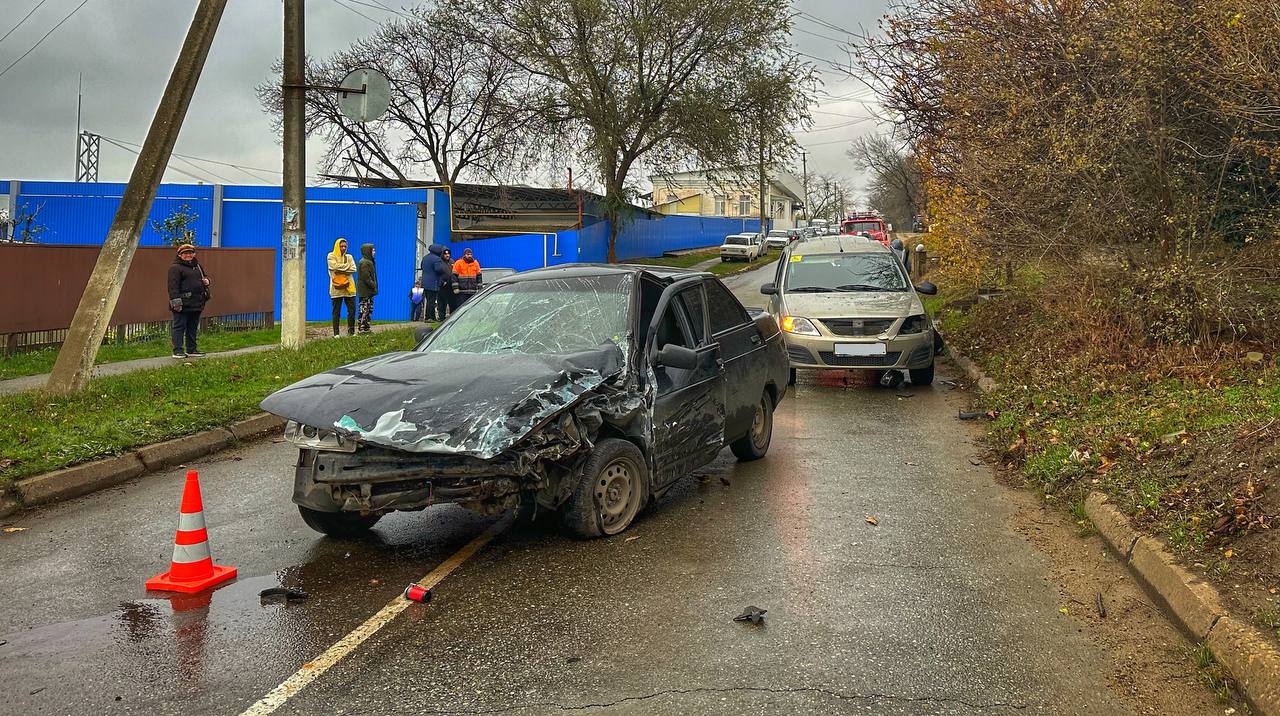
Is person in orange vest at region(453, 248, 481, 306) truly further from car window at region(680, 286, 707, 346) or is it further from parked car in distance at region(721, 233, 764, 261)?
parked car in distance at region(721, 233, 764, 261)

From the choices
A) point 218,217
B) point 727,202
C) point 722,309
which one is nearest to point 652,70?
point 218,217

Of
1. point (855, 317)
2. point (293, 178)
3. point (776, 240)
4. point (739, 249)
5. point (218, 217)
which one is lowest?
point (855, 317)

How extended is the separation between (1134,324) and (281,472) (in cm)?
831

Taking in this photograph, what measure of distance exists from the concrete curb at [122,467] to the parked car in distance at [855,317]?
20.0ft

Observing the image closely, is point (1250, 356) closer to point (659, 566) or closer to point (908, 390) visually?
point (908, 390)

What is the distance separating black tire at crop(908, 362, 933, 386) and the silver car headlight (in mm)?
8537

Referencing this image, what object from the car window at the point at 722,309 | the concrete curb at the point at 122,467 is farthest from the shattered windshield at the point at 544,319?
the concrete curb at the point at 122,467

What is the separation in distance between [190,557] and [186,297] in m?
9.65

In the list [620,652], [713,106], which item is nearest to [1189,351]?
[620,652]

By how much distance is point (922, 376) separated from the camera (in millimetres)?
12289

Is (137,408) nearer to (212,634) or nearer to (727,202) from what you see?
(212,634)

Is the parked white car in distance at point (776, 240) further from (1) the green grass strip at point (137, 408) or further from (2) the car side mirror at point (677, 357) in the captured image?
(2) the car side mirror at point (677, 357)

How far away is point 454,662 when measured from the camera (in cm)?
401

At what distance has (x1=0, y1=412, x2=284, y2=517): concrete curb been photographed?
6699 millimetres
